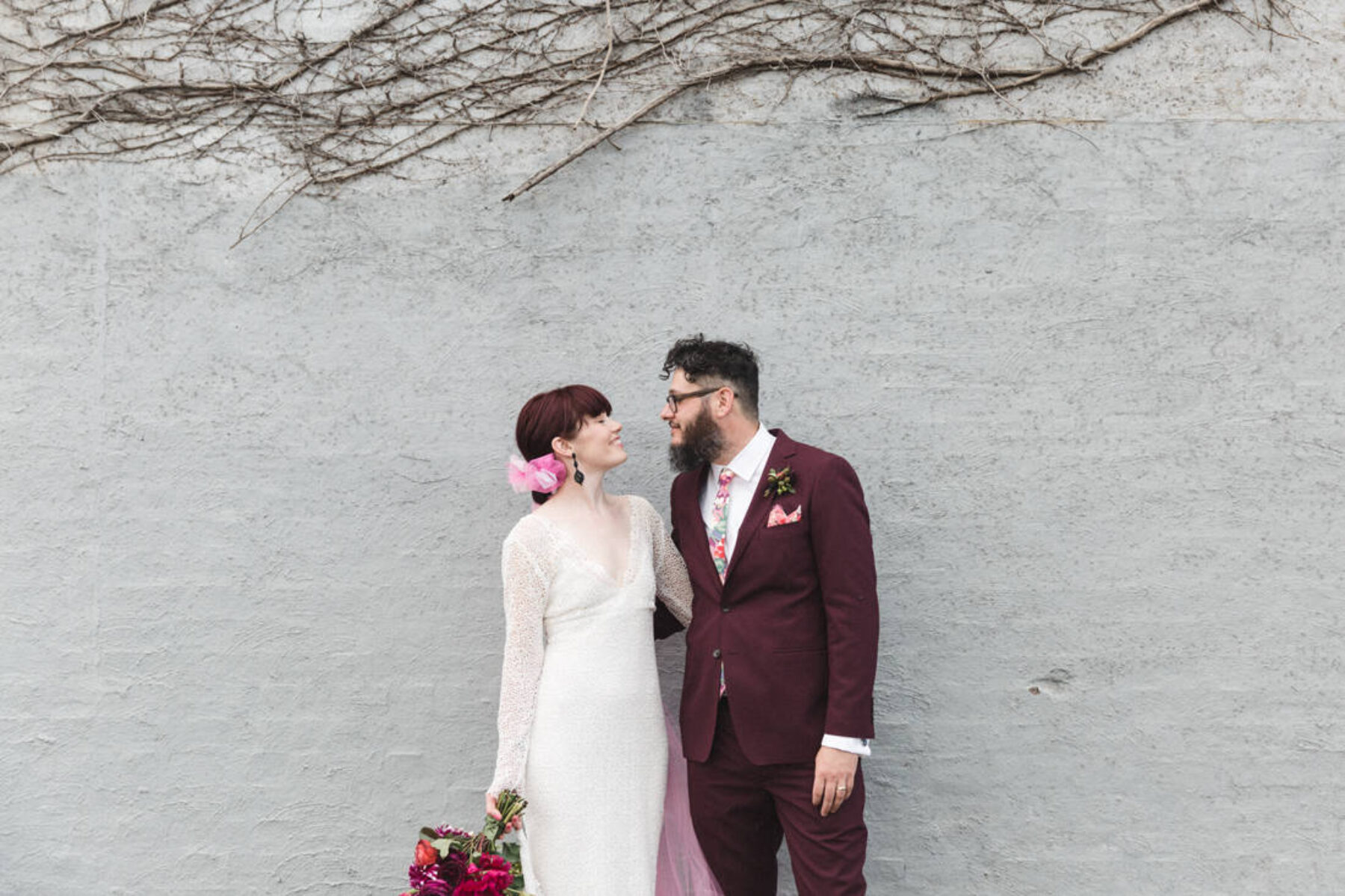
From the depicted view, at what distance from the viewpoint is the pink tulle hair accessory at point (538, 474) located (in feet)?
8.75

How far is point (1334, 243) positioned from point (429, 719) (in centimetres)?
303

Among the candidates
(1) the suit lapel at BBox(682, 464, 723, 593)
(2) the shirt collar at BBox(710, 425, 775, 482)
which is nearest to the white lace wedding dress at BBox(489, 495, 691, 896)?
(1) the suit lapel at BBox(682, 464, 723, 593)

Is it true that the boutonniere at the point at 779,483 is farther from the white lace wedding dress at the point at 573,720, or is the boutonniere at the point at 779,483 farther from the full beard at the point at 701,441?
the white lace wedding dress at the point at 573,720

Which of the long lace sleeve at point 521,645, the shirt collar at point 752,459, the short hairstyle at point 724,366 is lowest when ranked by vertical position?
the long lace sleeve at point 521,645

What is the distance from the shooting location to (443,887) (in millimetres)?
2402

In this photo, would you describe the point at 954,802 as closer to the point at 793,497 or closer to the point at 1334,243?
the point at 793,497

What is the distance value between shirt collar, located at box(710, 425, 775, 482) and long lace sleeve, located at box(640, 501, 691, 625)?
11.1 inches

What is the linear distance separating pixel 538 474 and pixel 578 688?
0.54 meters

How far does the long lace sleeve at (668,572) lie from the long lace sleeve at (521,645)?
349 mm

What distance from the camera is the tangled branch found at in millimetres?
3150

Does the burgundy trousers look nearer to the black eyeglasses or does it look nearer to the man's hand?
the man's hand

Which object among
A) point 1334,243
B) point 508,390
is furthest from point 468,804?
point 1334,243

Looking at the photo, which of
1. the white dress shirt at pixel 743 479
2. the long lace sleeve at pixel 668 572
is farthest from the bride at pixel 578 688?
the white dress shirt at pixel 743 479

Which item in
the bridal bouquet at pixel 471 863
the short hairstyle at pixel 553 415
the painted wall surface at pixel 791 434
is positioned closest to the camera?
the bridal bouquet at pixel 471 863
